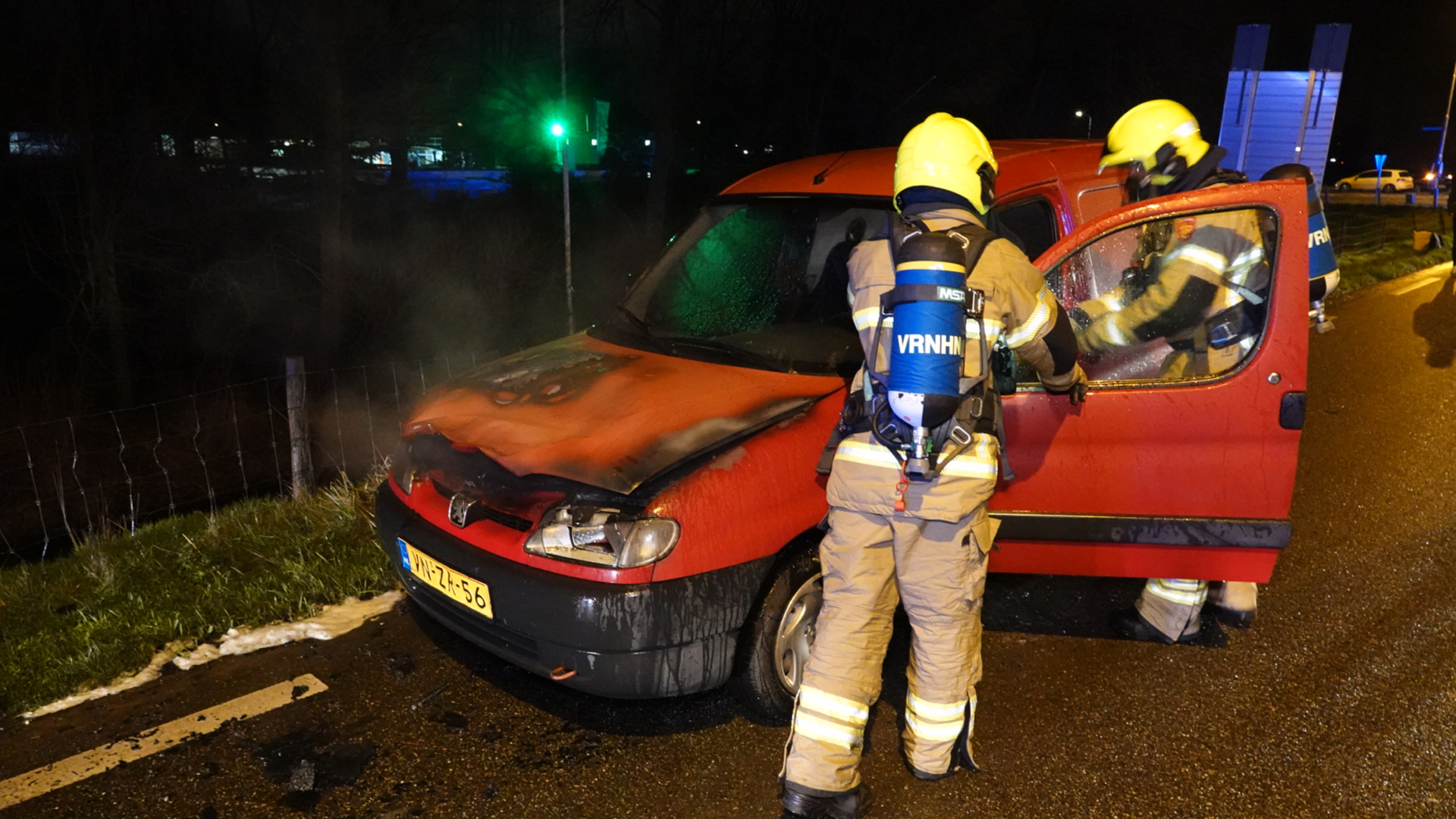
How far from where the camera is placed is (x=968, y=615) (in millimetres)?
2791

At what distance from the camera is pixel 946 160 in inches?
107

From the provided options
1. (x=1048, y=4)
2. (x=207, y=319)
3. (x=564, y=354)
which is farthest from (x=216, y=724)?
(x=1048, y=4)

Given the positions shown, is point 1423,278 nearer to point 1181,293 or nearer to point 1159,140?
point 1159,140

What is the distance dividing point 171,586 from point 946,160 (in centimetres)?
368

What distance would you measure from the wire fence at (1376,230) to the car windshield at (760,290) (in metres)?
12.8

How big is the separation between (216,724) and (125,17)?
1202 centimetres

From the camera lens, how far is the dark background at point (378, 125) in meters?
12.6

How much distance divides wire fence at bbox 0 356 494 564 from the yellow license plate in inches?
211

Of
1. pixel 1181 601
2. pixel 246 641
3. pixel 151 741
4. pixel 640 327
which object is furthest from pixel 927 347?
pixel 246 641

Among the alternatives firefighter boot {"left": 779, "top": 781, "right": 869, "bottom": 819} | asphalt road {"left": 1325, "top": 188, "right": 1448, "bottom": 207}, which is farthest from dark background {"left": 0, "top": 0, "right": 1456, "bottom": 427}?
asphalt road {"left": 1325, "top": 188, "right": 1448, "bottom": 207}

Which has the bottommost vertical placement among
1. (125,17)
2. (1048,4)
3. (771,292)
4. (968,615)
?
(968,615)

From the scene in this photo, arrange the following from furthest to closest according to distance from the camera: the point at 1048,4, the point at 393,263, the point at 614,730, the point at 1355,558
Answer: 1. the point at 1048,4
2. the point at 393,263
3. the point at 1355,558
4. the point at 614,730

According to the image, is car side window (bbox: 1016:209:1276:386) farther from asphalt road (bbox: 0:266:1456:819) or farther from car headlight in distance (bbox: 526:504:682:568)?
car headlight in distance (bbox: 526:504:682:568)

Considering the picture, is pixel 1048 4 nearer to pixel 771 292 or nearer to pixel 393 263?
pixel 393 263
